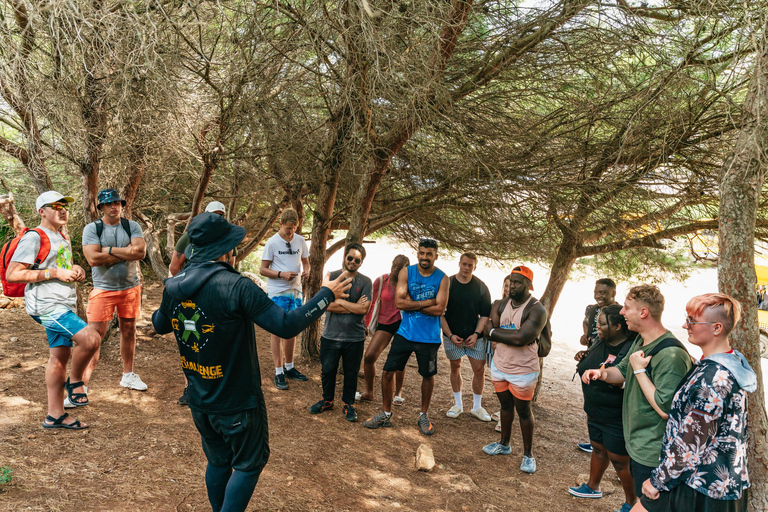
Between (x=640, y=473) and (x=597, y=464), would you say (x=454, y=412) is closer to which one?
(x=597, y=464)

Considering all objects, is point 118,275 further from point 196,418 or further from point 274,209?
point 274,209

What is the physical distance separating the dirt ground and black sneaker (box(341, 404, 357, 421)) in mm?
83

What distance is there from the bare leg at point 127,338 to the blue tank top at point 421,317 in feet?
9.17

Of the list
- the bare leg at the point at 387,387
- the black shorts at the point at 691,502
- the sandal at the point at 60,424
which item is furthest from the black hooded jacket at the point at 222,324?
the bare leg at the point at 387,387

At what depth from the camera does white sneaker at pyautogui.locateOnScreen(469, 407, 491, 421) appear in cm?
628

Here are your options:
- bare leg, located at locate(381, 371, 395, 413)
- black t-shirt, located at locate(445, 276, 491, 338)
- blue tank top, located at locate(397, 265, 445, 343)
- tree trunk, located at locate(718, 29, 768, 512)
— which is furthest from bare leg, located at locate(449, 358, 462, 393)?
tree trunk, located at locate(718, 29, 768, 512)

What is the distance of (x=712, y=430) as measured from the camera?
8.11 feet

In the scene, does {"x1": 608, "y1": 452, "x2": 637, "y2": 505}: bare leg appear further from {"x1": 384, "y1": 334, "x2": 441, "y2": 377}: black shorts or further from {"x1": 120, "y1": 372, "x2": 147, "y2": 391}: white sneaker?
{"x1": 120, "y1": 372, "x2": 147, "y2": 391}: white sneaker

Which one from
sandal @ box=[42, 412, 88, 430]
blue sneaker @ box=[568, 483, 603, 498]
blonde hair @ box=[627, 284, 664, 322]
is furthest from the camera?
blue sneaker @ box=[568, 483, 603, 498]

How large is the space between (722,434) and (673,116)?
3.49 metres

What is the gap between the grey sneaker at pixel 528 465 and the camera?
4.93 meters

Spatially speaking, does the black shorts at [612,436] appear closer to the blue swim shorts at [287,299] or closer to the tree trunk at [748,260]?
the tree trunk at [748,260]

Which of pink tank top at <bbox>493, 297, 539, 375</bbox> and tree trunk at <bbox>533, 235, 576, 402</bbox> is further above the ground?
tree trunk at <bbox>533, 235, 576, 402</bbox>

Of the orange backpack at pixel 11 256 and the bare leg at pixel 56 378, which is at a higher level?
the orange backpack at pixel 11 256
